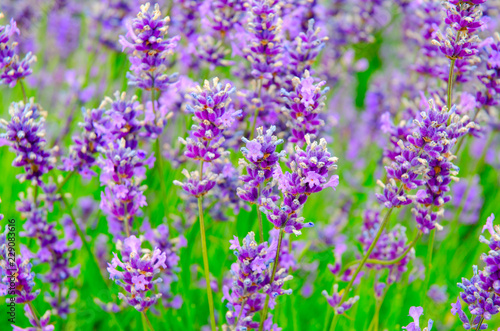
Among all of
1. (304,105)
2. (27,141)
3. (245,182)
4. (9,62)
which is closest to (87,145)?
(27,141)

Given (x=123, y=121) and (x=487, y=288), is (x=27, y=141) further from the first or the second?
(x=487, y=288)

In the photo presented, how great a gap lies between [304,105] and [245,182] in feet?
1.23

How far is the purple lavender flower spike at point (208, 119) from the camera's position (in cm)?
154

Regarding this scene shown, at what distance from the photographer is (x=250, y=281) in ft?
4.89

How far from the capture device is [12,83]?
1892 millimetres

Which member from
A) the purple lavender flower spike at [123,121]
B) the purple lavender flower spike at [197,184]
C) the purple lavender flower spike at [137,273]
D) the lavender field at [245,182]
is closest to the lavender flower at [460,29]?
the lavender field at [245,182]

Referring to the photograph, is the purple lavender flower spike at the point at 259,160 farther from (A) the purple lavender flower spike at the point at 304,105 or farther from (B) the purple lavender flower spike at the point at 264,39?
(B) the purple lavender flower spike at the point at 264,39

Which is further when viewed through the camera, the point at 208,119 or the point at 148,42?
the point at 148,42

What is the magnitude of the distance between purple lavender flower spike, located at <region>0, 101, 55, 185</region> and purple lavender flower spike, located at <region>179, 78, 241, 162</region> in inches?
23.2

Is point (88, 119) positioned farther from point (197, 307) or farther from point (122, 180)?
point (197, 307)

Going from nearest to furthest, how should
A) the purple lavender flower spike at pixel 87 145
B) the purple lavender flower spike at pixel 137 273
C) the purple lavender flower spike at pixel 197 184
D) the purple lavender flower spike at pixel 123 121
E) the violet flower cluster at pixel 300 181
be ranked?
the violet flower cluster at pixel 300 181 → the purple lavender flower spike at pixel 137 273 → the purple lavender flower spike at pixel 197 184 → the purple lavender flower spike at pixel 123 121 → the purple lavender flower spike at pixel 87 145

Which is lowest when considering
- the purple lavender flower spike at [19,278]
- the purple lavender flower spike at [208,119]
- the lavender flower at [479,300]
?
the lavender flower at [479,300]

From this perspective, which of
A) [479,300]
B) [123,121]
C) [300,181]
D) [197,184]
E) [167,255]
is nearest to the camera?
[300,181]

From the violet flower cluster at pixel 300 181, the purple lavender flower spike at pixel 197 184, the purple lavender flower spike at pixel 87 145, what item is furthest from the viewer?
the purple lavender flower spike at pixel 87 145
